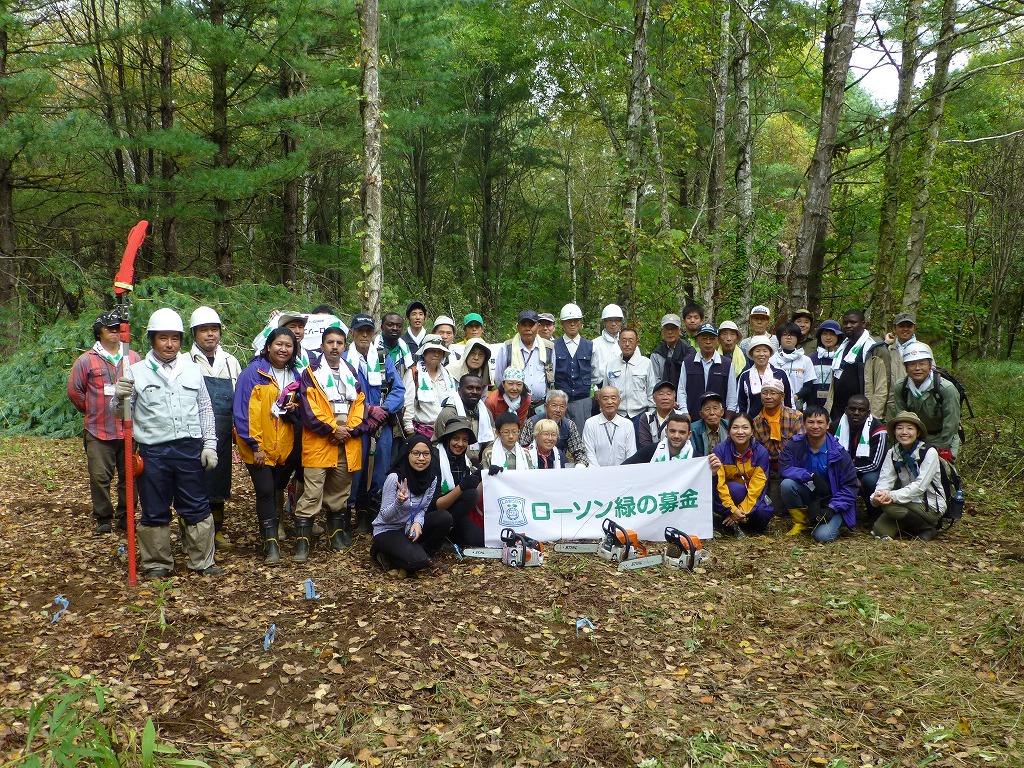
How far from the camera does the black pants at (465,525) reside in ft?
22.5

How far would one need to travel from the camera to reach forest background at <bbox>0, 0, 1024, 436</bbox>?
11266 mm

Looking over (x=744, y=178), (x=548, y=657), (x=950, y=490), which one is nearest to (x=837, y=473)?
(x=950, y=490)

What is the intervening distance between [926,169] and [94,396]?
11361 millimetres

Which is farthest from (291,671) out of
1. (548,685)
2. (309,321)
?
(309,321)

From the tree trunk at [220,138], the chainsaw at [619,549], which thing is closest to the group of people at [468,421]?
the chainsaw at [619,549]

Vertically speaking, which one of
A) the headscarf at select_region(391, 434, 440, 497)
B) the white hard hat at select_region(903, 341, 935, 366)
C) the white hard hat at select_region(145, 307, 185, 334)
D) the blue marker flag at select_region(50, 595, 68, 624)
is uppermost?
the white hard hat at select_region(145, 307, 185, 334)

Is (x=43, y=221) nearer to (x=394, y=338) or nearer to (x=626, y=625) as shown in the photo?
(x=394, y=338)

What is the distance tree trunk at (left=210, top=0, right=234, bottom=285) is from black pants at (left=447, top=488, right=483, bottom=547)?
9.21m

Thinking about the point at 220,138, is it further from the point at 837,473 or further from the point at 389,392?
the point at 837,473

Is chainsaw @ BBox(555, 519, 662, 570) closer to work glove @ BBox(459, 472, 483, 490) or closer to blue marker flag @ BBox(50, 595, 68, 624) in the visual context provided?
work glove @ BBox(459, 472, 483, 490)

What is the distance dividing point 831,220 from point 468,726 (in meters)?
15.1

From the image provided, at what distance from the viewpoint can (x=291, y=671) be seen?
4727mm

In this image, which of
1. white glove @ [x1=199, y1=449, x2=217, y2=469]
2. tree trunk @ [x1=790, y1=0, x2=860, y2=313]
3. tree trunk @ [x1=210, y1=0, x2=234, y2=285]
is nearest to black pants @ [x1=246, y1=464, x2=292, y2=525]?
white glove @ [x1=199, y1=449, x2=217, y2=469]

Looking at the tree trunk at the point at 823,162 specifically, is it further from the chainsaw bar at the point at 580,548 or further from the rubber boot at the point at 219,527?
the rubber boot at the point at 219,527
